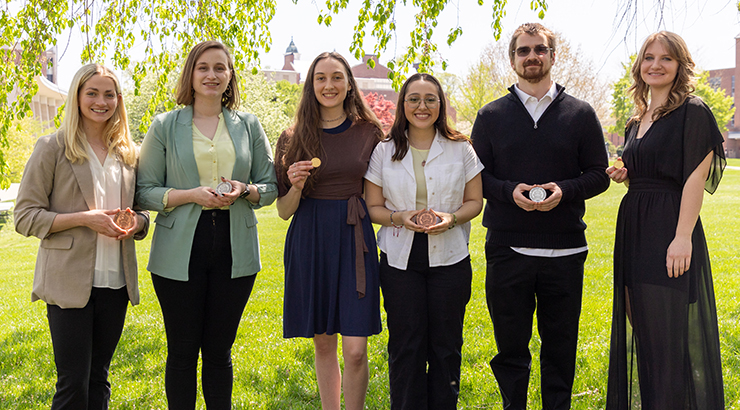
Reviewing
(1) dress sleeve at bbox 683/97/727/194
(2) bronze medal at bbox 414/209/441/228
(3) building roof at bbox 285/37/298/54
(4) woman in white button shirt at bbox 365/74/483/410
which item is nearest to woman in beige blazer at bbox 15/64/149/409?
(4) woman in white button shirt at bbox 365/74/483/410

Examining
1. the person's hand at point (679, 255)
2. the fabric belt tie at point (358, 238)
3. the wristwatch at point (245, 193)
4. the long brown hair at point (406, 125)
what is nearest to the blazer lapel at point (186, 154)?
the wristwatch at point (245, 193)

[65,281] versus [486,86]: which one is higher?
[486,86]

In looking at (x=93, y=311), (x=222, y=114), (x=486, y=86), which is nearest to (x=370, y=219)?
(x=222, y=114)

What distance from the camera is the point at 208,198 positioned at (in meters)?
3.04

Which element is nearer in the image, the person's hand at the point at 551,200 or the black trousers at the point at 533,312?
the person's hand at the point at 551,200

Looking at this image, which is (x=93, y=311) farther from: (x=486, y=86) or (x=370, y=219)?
(x=486, y=86)

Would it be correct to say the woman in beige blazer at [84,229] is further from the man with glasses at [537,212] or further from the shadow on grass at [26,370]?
the man with glasses at [537,212]

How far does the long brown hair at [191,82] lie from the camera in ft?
10.7

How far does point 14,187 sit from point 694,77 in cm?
3334

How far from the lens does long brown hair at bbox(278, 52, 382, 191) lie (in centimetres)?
343

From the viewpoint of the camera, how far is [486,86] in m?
32.5

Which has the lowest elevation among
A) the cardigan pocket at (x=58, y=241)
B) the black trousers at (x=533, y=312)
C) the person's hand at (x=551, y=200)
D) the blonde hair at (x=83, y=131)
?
the black trousers at (x=533, y=312)

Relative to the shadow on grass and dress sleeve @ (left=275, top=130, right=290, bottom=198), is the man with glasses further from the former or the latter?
the shadow on grass

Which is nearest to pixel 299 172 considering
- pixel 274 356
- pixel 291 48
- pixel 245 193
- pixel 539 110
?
pixel 245 193
